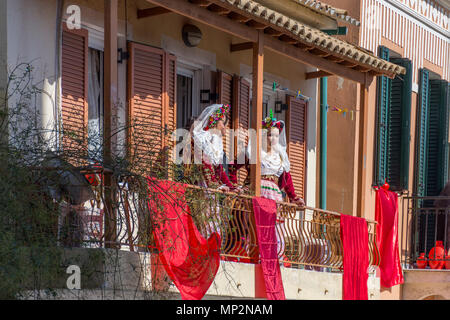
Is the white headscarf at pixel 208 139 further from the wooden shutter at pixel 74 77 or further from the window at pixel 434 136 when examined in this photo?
the window at pixel 434 136

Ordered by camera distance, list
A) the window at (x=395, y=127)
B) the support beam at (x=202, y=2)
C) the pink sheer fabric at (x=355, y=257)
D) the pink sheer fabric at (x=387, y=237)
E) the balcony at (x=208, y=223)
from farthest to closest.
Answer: the window at (x=395, y=127) → the pink sheer fabric at (x=387, y=237) → the pink sheer fabric at (x=355, y=257) → the support beam at (x=202, y=2) → the balcony at (x=208, y=223)

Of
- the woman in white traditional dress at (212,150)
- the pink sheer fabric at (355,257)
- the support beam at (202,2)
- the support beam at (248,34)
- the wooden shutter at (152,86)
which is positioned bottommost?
the pink sheer fabric at (355,257)

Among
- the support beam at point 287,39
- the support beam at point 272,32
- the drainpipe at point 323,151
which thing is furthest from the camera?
the drainpipe at point 323,151

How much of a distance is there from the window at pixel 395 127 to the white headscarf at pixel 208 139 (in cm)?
566

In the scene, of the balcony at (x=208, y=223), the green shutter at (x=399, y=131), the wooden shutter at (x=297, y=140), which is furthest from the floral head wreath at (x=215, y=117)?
the green shutter at (x=399, y=131)

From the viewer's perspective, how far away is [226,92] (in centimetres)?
1245

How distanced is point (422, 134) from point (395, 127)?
1018 mm

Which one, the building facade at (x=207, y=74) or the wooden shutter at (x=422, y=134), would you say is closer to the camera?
the building facade at (x=207, y=74)

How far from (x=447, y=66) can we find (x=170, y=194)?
1141 cm

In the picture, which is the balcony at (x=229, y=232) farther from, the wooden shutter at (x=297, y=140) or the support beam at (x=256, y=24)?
the support beam at (x=256, y=24)

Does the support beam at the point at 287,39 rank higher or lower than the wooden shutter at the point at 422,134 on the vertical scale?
higher

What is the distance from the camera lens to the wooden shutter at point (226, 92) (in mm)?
12242

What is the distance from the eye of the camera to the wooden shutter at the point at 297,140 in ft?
46.4

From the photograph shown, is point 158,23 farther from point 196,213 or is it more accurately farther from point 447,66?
point 447,66
